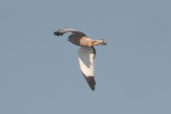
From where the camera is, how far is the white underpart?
29.7 meters

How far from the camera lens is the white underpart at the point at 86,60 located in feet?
97.4

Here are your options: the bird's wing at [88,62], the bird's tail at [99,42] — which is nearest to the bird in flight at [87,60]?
the bird's wing at [88,62]

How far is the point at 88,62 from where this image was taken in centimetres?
2995

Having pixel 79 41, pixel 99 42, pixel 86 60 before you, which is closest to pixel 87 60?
pixel 86 60

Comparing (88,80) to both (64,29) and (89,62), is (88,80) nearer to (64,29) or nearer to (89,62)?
(89,62)

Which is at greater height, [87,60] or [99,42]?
[99,42]

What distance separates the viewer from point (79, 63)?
1184 inches

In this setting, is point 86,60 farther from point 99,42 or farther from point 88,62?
point 99,42

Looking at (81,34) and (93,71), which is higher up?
(81,34)

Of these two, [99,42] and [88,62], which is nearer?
[99,42]

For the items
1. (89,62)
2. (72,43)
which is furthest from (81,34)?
(89,62)

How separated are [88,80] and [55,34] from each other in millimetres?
4239

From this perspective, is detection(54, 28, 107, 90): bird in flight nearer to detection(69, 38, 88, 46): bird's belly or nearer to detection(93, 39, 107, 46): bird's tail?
detection(69, 38, 88, 46): bird's belly

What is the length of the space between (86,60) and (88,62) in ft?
0.56
